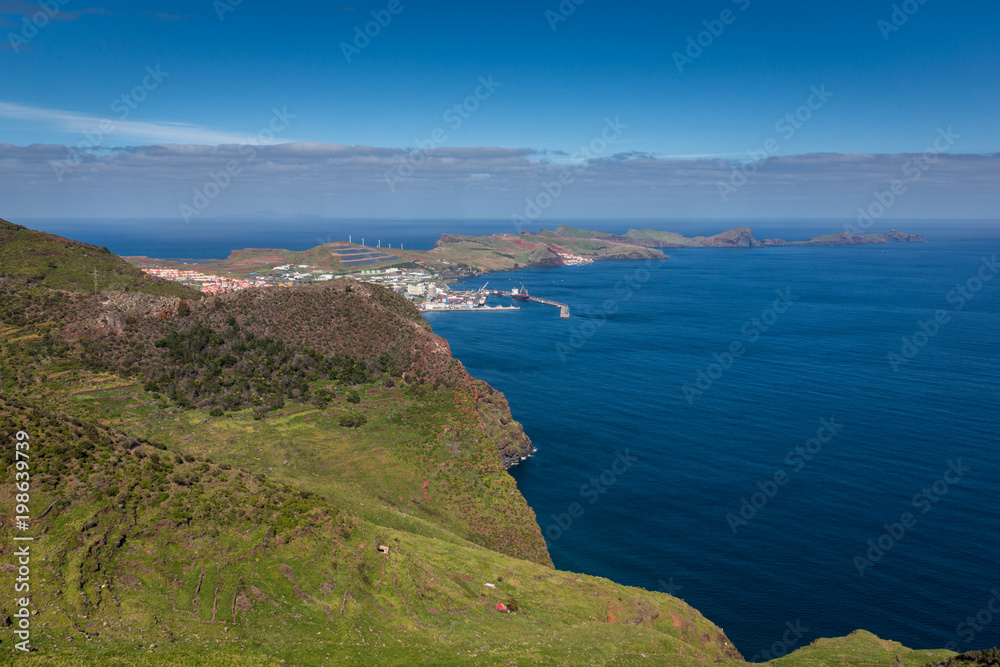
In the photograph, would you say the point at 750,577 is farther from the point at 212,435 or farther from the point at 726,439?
the point at 212,435

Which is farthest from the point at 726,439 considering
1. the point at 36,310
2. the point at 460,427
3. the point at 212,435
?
the point at 36,310

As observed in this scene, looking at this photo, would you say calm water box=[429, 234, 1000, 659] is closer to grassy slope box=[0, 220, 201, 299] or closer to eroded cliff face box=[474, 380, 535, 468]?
eroded cliff face box=[474, 380, 535, 468]

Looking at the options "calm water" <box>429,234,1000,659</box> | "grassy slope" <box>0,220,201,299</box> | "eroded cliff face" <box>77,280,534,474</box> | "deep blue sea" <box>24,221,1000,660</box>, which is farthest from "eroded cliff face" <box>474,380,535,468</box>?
"grassy slope" <box>0,220,201,299</box>

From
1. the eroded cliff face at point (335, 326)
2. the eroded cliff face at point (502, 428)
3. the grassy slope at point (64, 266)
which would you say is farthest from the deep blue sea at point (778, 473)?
the grassy slope at point (64, 266)

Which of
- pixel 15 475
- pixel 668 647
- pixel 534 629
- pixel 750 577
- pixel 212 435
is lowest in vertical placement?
pixel 750 577

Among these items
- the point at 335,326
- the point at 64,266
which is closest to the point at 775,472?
the point at 335,326
